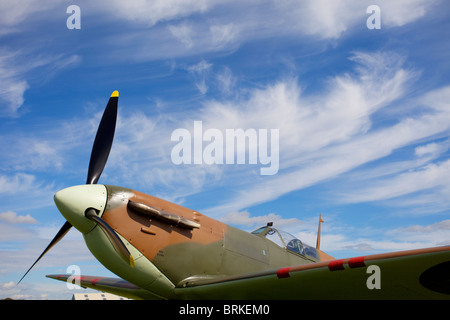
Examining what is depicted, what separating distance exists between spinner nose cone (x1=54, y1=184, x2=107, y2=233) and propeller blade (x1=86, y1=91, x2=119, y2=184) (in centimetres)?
121

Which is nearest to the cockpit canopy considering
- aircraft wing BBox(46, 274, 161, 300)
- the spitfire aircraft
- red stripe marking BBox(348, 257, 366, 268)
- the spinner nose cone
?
the spitfire aircraft

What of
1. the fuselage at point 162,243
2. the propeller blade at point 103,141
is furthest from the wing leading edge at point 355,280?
the propeller blade at point 103,141

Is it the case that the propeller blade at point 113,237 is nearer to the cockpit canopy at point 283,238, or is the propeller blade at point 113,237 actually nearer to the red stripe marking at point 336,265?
the red stripe marking at point 336,265

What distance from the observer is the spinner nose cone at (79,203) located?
6.78 m

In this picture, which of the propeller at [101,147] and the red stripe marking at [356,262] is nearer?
the red stripe marking at [356,262]

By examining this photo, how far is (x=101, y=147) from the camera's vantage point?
857cm

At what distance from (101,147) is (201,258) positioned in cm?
344

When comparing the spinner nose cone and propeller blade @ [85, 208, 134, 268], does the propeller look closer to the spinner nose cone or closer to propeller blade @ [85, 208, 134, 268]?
the spinner nose cone

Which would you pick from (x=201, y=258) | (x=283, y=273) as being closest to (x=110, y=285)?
(x=201, y=258)

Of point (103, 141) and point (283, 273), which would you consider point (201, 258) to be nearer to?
point (283, 273)

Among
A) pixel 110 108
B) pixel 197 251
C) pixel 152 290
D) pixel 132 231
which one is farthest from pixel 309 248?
pixel 110 108

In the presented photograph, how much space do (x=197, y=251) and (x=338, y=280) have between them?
3.04 m
